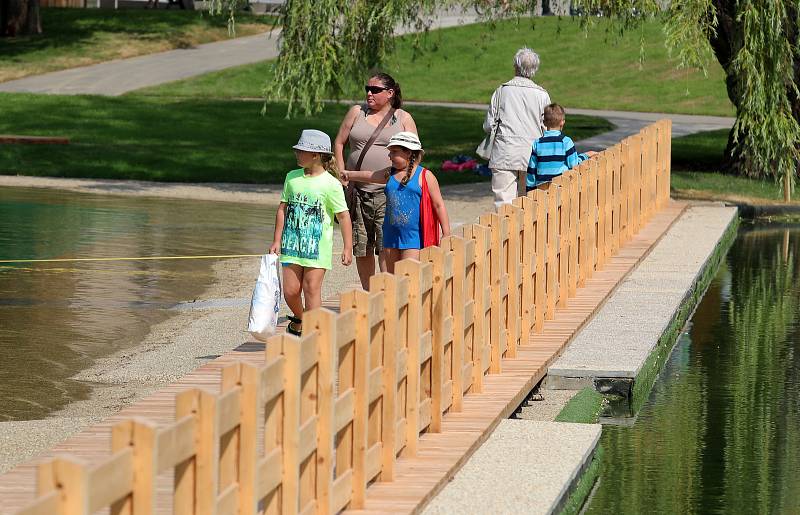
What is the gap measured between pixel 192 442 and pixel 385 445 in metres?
2.20

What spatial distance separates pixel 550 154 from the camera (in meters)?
12.3

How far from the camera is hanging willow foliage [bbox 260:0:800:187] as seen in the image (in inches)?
722

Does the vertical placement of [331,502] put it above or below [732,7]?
below

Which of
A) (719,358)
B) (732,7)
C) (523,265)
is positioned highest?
(732,7)

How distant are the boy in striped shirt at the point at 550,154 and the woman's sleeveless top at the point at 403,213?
3.19 meters

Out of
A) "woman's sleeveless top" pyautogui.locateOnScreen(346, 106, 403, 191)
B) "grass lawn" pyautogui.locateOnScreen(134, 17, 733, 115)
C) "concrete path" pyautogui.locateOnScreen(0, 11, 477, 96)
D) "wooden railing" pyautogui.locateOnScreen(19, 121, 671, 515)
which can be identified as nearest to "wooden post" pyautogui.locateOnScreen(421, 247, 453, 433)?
"wooden railing" pyautogui.locateOnScreen(19, 121, 671, 515)

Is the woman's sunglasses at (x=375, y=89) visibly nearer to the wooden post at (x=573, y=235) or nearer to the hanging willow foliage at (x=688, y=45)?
the wooden post at (x=573, y=235)

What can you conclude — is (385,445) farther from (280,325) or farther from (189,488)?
(280,325)

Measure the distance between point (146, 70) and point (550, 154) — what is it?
109 feet

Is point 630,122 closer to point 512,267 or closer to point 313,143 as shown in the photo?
point 512,267

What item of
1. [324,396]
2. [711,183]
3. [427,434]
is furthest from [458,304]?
[711,183]

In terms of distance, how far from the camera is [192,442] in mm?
4496

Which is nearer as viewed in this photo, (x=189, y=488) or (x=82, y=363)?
(x=189, y=488)

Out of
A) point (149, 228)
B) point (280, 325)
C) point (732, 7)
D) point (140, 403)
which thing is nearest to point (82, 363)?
point (280, 325)
